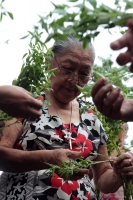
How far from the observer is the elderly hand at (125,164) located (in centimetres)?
183

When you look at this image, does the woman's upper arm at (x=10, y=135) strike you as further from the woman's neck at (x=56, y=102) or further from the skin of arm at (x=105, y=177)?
the skin of arm at (x=105, y=177)

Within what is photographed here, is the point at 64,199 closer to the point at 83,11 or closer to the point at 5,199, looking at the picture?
the point at 5,199

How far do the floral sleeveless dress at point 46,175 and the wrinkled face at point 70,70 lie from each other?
0.46ft

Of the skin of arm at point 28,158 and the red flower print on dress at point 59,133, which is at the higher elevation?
the red flower print on dress at point 59,133

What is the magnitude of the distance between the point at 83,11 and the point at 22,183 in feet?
3.90

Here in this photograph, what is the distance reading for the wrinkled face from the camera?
2095 millimetres

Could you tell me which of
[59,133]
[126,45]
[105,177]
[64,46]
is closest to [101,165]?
[105,177]

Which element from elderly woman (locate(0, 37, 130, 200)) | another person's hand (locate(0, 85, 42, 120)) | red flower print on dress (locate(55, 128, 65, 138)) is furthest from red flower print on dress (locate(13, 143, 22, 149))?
another person's hand (locate(0, 85, 42, 120))

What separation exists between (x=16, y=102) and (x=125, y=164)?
2.39 ft

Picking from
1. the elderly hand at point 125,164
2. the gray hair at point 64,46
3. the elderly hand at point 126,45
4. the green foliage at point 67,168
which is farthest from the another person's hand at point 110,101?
the gray hair at point 64,46

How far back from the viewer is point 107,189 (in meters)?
2.05

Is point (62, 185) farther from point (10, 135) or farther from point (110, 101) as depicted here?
point (110, 101)

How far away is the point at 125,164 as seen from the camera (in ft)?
5.98

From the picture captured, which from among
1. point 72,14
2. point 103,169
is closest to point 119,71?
point 72,14
